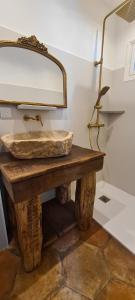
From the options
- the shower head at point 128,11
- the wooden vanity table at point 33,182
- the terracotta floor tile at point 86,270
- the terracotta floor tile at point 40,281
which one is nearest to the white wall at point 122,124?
the shower head at point 128,11

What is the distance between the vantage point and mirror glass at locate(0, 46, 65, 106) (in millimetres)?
1051

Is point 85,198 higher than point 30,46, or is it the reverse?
point 30,46

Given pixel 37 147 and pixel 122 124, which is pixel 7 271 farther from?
pixel 122 124

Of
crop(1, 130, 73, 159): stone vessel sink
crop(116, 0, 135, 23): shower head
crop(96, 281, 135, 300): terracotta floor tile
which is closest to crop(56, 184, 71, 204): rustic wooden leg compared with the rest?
crop(1, 130, 73, 159): stone vessel sink

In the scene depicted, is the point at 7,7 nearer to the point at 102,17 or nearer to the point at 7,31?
the point at 7,31

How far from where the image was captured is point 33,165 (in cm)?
81

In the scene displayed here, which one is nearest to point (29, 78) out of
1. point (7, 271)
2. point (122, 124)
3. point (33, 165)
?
point (33, 165)

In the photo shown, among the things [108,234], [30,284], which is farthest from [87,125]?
[30,284]

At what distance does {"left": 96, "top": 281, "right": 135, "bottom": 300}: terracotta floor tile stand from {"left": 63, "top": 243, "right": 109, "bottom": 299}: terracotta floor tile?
1.3 inches

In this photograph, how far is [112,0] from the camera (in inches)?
57.3

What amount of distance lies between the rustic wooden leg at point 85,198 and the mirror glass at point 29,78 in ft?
2.48

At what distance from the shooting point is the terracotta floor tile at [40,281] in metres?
0.81

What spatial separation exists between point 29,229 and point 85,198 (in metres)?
0.49

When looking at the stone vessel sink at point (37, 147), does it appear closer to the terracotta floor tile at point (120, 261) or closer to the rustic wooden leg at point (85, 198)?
the rustic wooden leg at point (85, 198)
